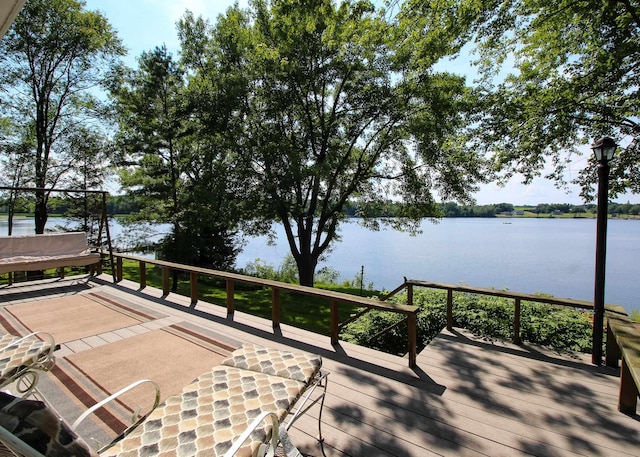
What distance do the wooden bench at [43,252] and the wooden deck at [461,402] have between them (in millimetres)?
3110

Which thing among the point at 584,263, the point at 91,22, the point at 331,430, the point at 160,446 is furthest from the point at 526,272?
the point at 91,22

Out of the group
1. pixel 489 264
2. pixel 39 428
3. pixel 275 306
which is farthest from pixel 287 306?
pixel 489 264

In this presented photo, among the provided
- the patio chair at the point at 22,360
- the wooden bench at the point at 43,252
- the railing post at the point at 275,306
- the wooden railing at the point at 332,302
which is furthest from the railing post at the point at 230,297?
the wooden bench at the point at 43,252

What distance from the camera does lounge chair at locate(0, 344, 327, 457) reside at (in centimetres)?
102

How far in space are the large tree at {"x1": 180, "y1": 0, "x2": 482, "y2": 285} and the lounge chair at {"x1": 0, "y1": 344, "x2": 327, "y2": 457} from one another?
644 centimetres

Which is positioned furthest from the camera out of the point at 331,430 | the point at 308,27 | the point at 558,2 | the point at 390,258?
the point at 390,258

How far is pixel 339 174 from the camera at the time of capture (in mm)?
9930

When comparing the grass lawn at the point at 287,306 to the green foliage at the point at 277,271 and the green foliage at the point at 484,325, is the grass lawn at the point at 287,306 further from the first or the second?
the green foliage at the point at 484,325

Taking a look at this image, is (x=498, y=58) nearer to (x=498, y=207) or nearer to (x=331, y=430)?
(x=331, y=430)

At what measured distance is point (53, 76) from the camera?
32.7 ft

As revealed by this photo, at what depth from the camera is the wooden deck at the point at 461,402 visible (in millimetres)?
2094

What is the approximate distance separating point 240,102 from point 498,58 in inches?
262

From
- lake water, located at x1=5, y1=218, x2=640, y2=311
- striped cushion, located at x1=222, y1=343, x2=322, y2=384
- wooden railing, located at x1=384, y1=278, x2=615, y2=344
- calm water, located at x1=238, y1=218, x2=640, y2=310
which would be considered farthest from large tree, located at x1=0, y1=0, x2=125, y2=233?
wooden railing, located at x1=384, y1=278, x2=615, y2=344

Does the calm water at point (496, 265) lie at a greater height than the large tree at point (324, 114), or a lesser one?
lesser
